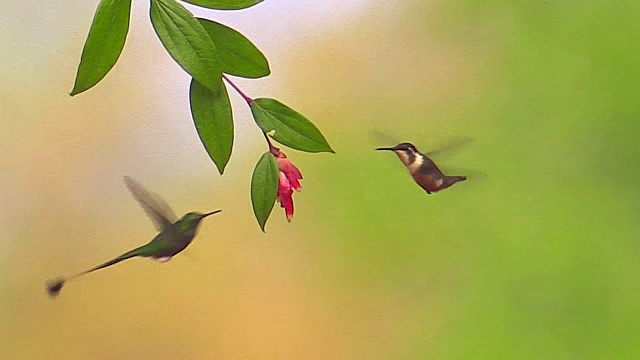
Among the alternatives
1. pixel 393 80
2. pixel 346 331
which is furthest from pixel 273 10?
pixel 346 331

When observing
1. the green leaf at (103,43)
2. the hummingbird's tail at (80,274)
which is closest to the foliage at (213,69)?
the green leaf at (103,43)

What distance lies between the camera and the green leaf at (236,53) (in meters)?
0.69

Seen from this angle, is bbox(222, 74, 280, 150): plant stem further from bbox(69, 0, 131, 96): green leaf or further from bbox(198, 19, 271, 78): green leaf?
bbox(69, 0, 131, 96): green leaf

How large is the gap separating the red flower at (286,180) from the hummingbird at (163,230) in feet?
0.26

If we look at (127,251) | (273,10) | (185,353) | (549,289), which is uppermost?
(273,10)

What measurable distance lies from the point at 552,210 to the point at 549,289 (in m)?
0.10

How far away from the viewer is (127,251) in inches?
27.8

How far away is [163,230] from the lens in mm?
712

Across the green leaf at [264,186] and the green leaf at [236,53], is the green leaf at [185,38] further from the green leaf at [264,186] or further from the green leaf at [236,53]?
the green leaf at [264,186]

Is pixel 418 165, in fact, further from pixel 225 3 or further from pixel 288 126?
pixel 225 3

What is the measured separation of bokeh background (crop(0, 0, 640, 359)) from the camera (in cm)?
70

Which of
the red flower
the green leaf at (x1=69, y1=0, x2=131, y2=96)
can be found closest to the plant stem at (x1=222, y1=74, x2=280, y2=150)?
the red flower

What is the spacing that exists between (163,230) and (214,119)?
144 mm

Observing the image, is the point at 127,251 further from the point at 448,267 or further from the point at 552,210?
the point at 552,210
